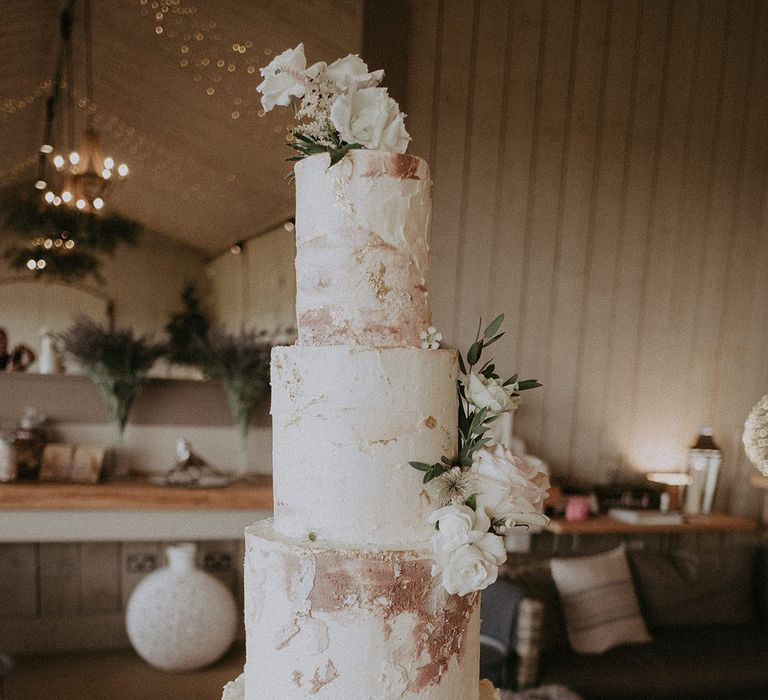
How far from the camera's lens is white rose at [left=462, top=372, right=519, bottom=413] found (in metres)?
1.26

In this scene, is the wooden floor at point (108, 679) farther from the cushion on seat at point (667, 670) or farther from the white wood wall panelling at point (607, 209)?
the white wood wall panelling at point (607, 209)

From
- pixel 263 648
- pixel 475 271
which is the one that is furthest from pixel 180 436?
pixel 263 648

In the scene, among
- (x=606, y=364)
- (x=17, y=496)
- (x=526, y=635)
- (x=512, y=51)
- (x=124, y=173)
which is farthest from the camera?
(x=606, y=364)

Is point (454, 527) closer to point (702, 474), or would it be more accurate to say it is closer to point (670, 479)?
point (670, 479)

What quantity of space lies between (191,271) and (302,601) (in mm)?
2439

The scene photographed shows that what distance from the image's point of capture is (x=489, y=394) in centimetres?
127

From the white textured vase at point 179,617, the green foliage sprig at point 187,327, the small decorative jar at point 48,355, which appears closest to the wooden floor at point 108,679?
the white textured vase at point 179,617

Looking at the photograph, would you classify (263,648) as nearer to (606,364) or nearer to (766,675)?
(766,675)

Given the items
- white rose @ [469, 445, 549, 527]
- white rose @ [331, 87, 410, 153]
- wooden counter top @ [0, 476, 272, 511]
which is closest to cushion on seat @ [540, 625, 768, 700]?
wooden counter top @ [0, 476, 272, 511]

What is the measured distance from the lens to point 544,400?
3.72 meters

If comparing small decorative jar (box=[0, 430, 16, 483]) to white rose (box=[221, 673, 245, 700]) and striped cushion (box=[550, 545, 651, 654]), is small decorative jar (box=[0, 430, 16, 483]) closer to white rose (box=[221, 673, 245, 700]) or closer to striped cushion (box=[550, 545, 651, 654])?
white rose (box=[221, 673, 245, 700])

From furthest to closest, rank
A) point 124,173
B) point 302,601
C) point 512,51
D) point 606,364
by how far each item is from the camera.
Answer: point 606,364, point 512,51, point 124,173, point 302,601

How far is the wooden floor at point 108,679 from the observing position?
289 centimetres

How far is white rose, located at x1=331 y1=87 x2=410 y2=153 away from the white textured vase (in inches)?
95.6
